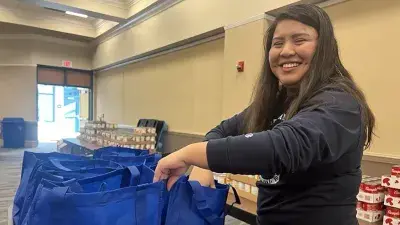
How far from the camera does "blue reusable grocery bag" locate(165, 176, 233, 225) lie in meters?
0.94

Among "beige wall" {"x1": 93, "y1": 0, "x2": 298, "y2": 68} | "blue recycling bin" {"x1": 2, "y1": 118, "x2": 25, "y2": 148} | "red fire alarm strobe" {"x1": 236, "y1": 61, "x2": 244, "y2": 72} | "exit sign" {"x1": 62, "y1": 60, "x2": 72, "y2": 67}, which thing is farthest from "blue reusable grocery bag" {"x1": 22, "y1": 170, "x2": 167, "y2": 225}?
"exit sign" {"x1": 62, "y1": 60, "x2": 72, "y2": 67}

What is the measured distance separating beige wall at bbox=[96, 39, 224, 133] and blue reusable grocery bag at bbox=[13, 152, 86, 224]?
10.9 ft

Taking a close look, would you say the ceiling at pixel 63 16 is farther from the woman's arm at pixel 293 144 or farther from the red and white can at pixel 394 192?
the woman's arm at pixel 293 144

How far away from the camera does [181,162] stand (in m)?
0.76

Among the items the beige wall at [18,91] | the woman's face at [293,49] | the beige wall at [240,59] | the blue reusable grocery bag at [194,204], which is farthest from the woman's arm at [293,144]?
the beige wall at [18,91]

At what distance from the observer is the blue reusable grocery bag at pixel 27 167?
1253 millimetres

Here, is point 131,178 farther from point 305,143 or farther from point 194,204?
point 305,143

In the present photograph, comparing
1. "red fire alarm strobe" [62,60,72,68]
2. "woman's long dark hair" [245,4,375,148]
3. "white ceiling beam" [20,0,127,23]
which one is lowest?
"woman's long dark hair" [245,4,375,148]

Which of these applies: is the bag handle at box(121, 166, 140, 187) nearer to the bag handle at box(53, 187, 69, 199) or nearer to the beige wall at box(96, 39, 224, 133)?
the bag handle at box(53, 187, 69, 199)

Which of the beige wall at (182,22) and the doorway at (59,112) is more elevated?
the beige wall at (182,22)

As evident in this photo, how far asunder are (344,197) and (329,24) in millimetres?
461

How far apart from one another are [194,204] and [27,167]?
960mm

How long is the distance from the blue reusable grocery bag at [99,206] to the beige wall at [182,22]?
3.05 m

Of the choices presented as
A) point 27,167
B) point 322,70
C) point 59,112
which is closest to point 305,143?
point 322,70
